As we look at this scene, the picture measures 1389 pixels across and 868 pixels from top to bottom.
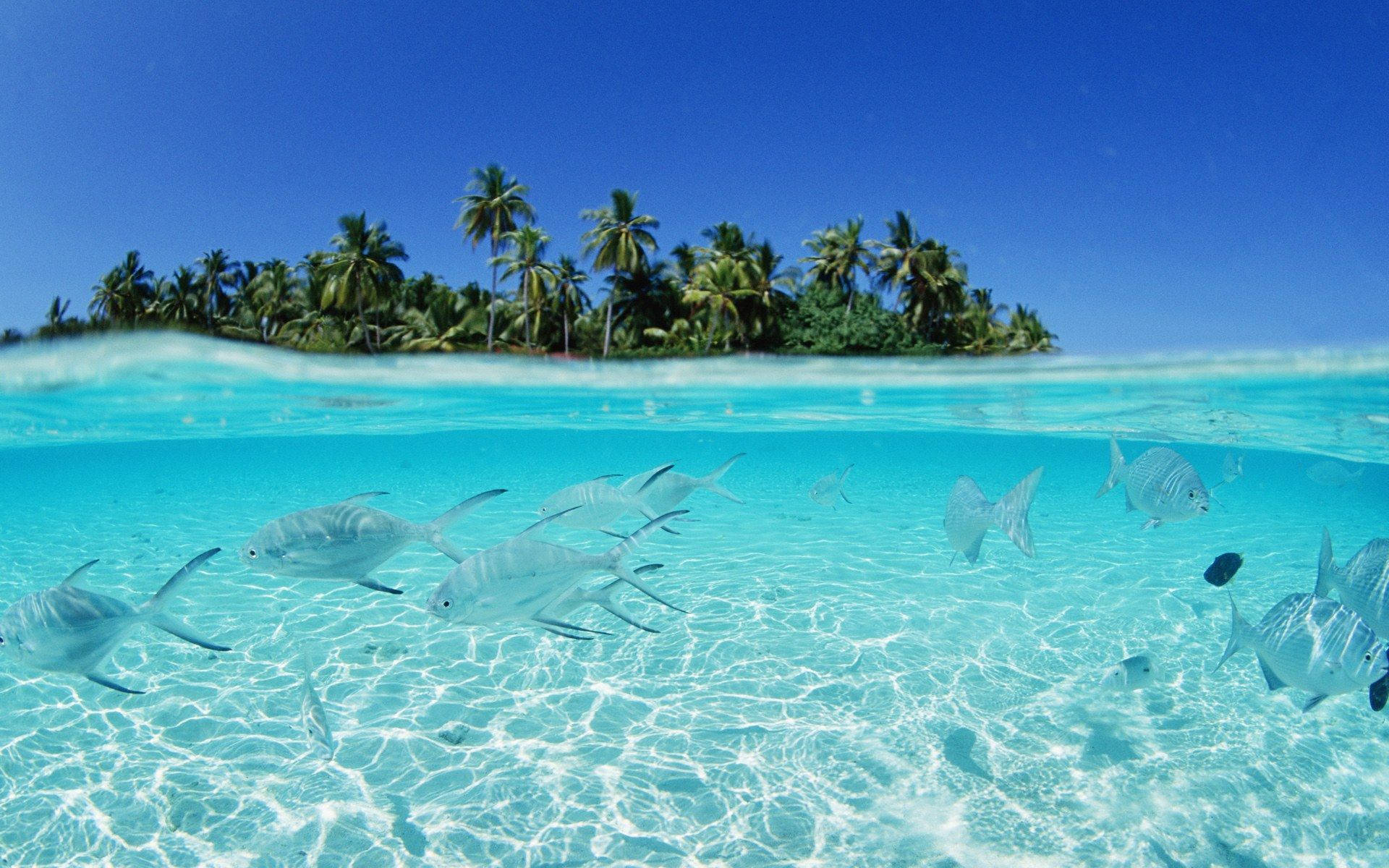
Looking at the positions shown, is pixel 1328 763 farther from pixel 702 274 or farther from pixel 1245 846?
pixel 702 274

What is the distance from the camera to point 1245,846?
5.40 m

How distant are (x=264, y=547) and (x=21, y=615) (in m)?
1.42

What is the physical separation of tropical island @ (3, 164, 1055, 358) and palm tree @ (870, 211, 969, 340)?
0.35 feet

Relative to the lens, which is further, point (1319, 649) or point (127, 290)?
point (127, 290)

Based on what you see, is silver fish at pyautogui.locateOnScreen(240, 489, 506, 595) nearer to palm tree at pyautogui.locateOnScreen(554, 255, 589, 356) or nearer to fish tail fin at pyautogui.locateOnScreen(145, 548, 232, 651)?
fish tail fin at pyautogui.locateOnScreen(145, 548, 232, 651)

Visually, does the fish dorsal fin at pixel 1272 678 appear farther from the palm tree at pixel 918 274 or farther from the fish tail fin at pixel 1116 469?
the palm tree at pixel 918 274

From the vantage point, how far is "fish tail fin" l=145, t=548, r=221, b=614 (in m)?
3.66

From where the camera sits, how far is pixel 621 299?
51.0 meters

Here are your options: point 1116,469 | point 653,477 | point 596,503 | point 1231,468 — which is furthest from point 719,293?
point 653,477

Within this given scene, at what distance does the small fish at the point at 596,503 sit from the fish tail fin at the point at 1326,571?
14.3ft

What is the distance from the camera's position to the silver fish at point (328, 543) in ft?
13.7

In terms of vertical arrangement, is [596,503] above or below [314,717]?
above

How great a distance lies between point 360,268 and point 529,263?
11.4m

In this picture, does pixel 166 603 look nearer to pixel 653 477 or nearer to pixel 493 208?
pixel 653 477
